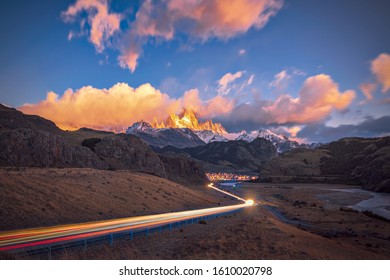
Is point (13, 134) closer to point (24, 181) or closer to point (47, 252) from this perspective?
point (24, 181)

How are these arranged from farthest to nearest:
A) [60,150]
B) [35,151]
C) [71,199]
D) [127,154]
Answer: [127,154] < [60,150] < [35,151] < [71,199]

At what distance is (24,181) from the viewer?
1503 inches

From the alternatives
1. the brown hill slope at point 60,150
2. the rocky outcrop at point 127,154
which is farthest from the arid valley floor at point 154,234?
the rocky outcrop at point 127,154

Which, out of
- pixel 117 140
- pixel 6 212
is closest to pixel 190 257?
pixel 6 212

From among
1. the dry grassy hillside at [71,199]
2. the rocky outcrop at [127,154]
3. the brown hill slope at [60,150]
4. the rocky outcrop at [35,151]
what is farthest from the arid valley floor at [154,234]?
the rocky outcrop at [127,154]

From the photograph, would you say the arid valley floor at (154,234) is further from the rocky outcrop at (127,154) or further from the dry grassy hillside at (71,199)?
the rocky outcrop at (127,154)

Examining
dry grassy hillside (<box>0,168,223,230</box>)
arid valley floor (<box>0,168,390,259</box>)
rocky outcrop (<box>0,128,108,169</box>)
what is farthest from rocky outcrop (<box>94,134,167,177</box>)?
arid valley floor (<box>0,168,390,259</box>)

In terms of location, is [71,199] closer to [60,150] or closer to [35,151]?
[35,151]

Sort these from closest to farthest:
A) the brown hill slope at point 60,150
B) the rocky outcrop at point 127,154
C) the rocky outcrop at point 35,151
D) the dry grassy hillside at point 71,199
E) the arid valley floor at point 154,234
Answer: the arid valley floor at point 154,234 < the dry grassy hillside at point 71,199 < the rocky outcrop at point 35,151 < the brown hill slope at point 60,150 < the rocky outcrop at point 127,154

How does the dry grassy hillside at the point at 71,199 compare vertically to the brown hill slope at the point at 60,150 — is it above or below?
below

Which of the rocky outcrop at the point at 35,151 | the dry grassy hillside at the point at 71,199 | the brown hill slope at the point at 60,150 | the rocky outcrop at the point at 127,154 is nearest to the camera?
the dry grassy hillside at the point at 71,199

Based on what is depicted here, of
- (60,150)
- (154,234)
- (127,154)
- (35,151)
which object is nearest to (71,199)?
(154,234)

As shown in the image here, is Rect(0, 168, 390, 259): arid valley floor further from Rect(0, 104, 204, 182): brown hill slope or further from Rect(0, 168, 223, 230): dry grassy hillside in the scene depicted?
Rect(0, 104, 204, 182): brown hill slope

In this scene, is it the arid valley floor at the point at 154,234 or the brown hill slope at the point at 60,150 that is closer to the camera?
the arid valley floor at the point at 154,234
